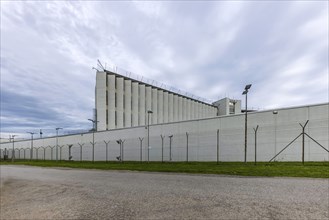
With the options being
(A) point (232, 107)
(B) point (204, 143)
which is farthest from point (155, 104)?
(B) point (204, 143)

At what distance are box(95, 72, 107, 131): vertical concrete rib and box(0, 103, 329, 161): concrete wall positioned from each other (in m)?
3.89

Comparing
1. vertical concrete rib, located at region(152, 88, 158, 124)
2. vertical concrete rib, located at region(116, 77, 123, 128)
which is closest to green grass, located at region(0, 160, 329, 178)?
vertical concrete rib, located at region(116, 77, 123, 128)

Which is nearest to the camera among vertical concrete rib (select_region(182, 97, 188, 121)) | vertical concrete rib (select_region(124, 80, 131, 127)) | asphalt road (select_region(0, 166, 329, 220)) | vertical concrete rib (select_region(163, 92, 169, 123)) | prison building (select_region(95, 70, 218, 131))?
asphalt road (select_region(0, 166, 329, 220))

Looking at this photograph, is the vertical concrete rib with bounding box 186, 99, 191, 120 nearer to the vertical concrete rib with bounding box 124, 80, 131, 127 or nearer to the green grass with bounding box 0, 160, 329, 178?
the vertical concrete rib with bounding box 124, 80, 131, 127

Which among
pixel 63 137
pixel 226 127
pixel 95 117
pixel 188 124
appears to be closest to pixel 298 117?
pixel 226 127

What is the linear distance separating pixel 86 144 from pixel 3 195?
154 feet

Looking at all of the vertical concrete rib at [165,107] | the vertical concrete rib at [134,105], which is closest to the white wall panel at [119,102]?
the vertical concrete rib at [134,105]

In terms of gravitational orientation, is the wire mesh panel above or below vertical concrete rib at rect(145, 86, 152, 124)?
below

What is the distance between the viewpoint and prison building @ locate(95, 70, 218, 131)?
2402 inches

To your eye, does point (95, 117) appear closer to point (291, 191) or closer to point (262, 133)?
point (262, 133)

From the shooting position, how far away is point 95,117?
61.1 m

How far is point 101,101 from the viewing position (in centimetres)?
6053

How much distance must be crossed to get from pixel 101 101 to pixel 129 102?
715cm

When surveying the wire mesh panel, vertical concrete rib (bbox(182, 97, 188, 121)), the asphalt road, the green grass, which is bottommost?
the wire mesh panel
